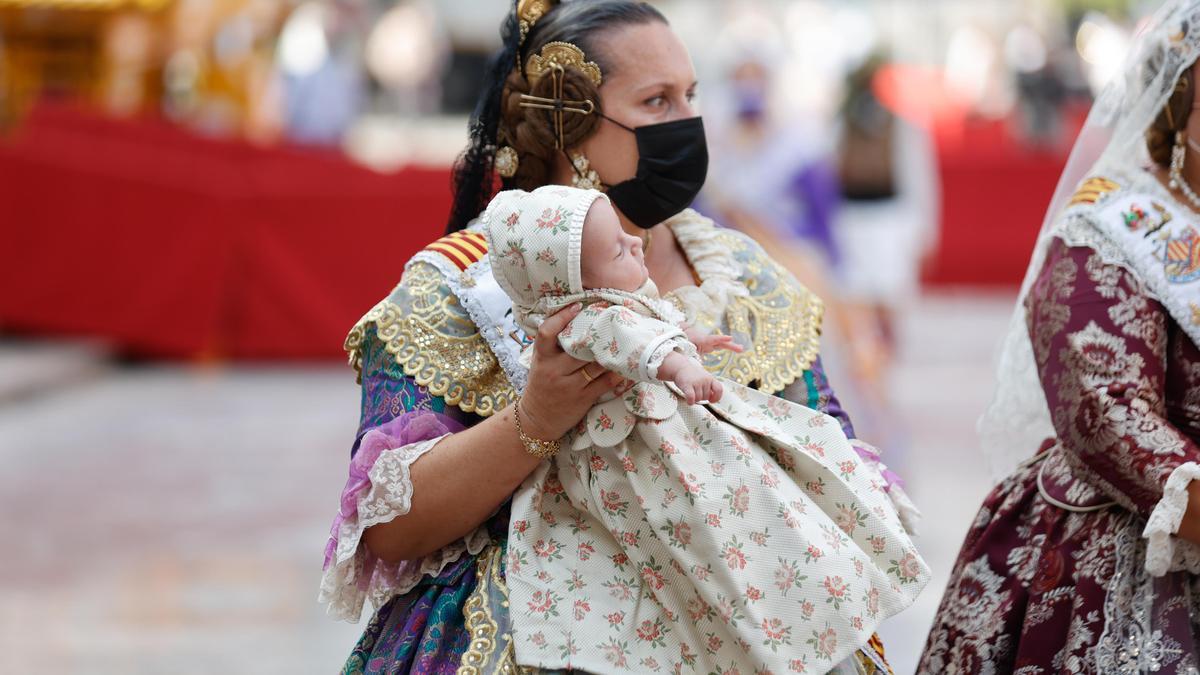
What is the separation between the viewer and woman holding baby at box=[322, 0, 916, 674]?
7.18 feet

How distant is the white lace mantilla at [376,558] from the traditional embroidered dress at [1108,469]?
857mm

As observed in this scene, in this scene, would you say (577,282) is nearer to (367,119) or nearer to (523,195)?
(523,195)

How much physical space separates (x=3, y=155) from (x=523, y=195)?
26.8ft

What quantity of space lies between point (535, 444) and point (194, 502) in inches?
190

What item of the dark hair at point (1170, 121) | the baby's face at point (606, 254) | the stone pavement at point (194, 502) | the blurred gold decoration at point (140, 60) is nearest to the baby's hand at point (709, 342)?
the baby's face at point (606, 254)

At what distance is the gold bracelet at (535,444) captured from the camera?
2.15 m

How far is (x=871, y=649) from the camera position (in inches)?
92.9

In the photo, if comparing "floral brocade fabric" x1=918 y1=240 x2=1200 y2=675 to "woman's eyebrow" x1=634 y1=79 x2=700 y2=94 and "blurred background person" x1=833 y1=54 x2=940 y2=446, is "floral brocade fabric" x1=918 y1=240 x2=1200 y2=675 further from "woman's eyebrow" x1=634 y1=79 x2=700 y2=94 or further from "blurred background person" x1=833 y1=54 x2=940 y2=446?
"blurred background person" x1=833 y1=54 x2=940 y2=446

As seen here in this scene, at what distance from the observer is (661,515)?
2.09m

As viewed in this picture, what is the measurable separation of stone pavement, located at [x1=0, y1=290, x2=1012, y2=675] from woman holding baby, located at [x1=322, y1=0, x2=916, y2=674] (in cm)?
242

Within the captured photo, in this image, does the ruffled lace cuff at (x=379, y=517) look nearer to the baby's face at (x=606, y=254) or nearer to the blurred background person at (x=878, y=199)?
A: the baby's face at (x=606, y=254)

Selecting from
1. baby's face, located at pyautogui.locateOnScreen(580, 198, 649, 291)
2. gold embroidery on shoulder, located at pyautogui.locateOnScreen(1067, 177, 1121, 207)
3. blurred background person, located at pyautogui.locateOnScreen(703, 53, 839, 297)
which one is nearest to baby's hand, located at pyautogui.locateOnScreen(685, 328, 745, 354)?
baby's face, located at pyautogui.locateOnScreen(580, 198, 649, 291)

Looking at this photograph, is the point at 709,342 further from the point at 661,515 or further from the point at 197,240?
the point at 197,240

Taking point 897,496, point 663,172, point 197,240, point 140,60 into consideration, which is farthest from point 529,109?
point 140,60
